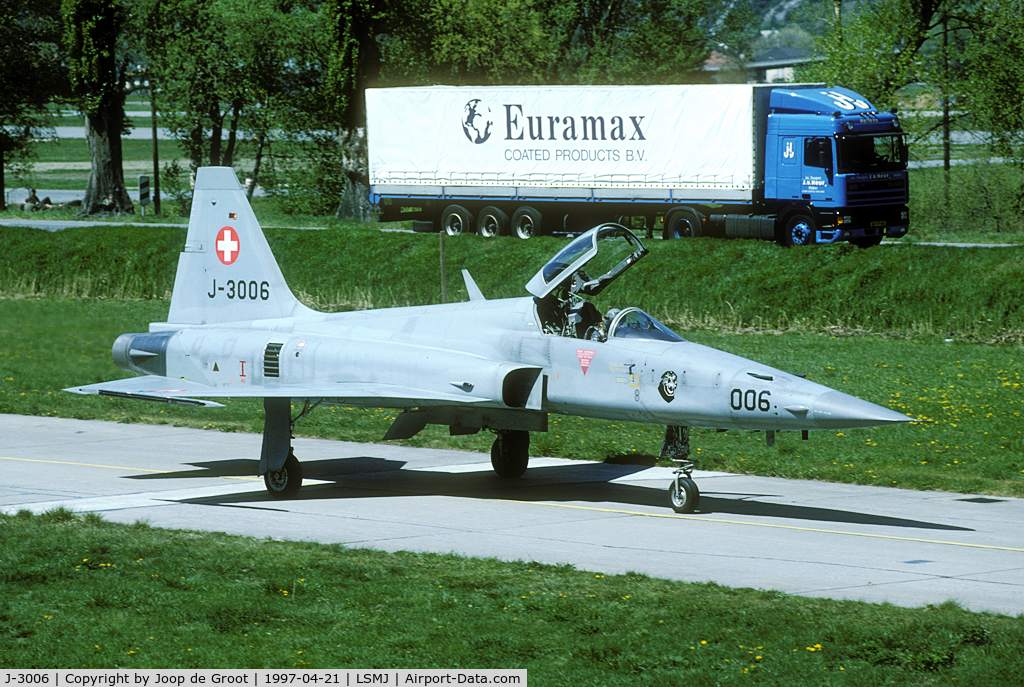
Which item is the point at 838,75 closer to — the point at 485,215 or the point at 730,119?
the point at 730,119

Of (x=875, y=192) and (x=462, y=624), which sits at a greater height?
(x=875, y=192)

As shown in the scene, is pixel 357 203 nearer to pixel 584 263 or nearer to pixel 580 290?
pixel 580 290

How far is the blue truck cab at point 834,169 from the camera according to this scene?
117 feet

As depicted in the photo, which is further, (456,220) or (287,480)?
(456,220)

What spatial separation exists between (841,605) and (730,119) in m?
29.8

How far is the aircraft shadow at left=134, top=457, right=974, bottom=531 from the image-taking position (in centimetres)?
1428

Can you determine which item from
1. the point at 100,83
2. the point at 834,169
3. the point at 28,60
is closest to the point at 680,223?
the point at 834,169

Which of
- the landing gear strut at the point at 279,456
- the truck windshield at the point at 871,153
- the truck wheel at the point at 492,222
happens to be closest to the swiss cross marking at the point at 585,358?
the landing gear strut at the point at 279,456

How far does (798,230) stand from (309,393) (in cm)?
2449

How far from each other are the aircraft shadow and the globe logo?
87.2 ft

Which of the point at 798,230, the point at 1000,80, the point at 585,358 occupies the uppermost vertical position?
the point at 1000,80

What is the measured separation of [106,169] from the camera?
5719 centimetres

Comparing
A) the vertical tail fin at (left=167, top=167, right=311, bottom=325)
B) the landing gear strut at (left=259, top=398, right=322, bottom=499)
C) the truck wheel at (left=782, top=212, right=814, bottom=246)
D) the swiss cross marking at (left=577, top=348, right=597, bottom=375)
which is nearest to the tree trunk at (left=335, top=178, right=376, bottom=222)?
the truck wheel at (left=782, top=212, right=814, bottom=246)

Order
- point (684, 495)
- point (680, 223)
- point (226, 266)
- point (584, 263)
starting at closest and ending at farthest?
point (684, 495)
point (584, 263)
point (226, 266)
point (680, 223)
